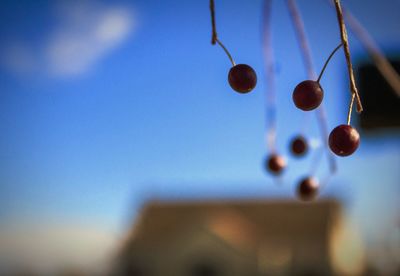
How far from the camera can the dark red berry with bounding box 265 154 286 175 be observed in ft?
3.64

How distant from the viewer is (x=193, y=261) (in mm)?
12242

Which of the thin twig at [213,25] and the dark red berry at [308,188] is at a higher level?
the dark red berry at [308,188]

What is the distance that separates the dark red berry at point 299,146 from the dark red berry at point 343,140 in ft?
1.64

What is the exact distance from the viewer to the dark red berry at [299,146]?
109cm

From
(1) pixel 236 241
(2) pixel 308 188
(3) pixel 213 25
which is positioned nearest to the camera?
(3) pixel 213 25

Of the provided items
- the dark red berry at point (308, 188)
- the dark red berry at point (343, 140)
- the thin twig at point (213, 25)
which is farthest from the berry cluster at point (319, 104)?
the dark red berry at point (308, 188)

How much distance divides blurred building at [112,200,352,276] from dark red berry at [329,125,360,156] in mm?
11766

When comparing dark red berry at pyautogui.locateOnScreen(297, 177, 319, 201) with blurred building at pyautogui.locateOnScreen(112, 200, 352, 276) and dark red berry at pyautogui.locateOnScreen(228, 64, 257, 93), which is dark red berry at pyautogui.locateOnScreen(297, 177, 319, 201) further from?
blurred building at pyautogui.locateOnScreen(112, 200, 352, 276)

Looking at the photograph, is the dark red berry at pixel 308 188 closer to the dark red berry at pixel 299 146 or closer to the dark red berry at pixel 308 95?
the dark red berry at pixel 299 146

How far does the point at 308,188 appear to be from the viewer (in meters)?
1.05

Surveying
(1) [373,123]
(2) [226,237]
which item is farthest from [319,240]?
(1) [373,123]

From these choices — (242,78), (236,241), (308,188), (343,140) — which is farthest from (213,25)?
(236,241)

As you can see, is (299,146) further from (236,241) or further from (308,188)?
(236,241)

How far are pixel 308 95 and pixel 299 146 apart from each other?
1.74 feet
